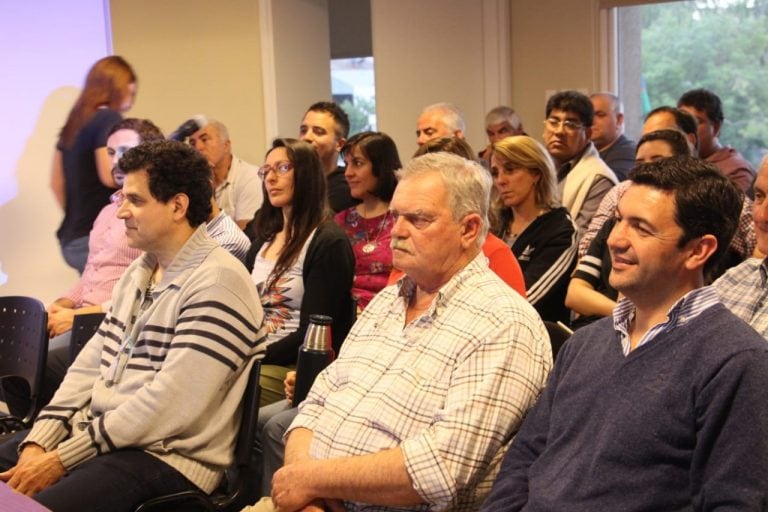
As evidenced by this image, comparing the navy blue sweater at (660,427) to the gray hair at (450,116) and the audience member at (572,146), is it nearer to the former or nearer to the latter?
the audience member at (572,146)

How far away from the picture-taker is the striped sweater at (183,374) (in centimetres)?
246

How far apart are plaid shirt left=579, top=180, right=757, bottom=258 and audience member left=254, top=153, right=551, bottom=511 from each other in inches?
38.8

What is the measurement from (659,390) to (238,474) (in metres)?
1.31

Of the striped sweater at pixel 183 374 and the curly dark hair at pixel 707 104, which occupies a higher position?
the curly dark hair at pixel 707 104

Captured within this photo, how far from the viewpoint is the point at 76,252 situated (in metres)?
5.59

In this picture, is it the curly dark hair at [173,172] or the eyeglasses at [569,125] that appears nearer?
the curly dark hair at [173,172]

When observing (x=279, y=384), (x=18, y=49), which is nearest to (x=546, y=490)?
(x=279, y=384)

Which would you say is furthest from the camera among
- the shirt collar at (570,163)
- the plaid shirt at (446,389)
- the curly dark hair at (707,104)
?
the curly dark hair at (707,104)

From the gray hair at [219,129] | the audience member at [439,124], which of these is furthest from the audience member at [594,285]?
the gray hair at [219,129]

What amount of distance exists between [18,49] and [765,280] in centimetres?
462

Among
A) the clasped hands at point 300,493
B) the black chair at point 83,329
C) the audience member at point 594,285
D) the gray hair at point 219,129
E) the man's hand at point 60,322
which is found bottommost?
the man's hand at point 60,322

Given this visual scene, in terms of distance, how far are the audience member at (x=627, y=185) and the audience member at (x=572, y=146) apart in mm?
263

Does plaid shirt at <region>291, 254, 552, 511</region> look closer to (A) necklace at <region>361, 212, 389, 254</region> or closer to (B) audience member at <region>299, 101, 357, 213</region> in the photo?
(A) necklace at <region>361, 212, 389, 254</region>

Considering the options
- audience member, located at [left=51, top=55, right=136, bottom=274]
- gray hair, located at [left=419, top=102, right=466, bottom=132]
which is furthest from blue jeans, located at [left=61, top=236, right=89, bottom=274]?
gray hair, located at [left=419, top=102, right=466, bottom=132]
